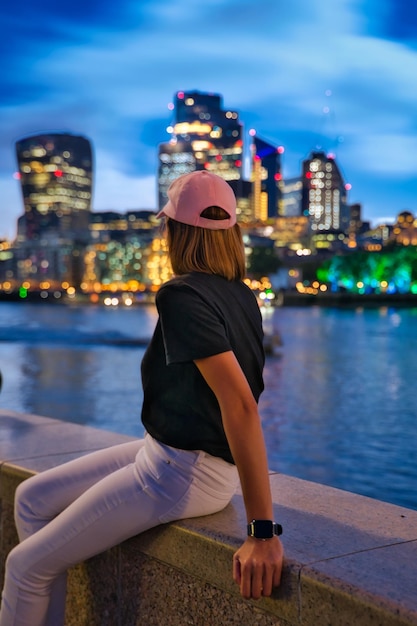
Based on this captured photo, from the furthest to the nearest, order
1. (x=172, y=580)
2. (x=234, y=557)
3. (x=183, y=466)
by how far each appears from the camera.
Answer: (x=172, y=580), (x=183, y=466), (x=234, y=557)

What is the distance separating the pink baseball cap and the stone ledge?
1031 millimetres

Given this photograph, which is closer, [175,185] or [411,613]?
[411,613]

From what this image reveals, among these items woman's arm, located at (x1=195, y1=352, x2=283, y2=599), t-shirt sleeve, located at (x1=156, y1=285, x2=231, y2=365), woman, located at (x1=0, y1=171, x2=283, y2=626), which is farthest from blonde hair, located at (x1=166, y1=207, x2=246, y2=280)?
woman's arm, located at (x1=195, y1=352, x2=283, y2=599)

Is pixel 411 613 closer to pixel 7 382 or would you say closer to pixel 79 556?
pixel 79 556

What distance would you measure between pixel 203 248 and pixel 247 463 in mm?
754

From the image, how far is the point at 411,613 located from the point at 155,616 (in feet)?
3.94

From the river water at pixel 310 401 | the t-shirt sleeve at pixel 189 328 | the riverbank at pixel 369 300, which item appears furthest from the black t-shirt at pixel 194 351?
the riverbank at pixel 369 300

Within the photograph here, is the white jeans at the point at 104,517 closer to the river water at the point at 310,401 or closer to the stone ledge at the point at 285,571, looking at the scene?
the stone ledge at the point at 285,571

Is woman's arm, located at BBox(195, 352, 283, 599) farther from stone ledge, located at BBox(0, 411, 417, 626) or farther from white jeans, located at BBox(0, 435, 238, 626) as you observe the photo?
white jeans, located at BBox(0, 435, 238, 626)

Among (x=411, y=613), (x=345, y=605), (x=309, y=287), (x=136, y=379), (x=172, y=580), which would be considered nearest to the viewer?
(x=411, y=613)

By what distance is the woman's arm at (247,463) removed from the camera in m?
2.57

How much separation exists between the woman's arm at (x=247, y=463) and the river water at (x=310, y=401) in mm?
8382

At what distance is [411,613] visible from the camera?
2256 mm

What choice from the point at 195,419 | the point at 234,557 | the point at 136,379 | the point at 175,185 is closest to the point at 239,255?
the point at 175,185
